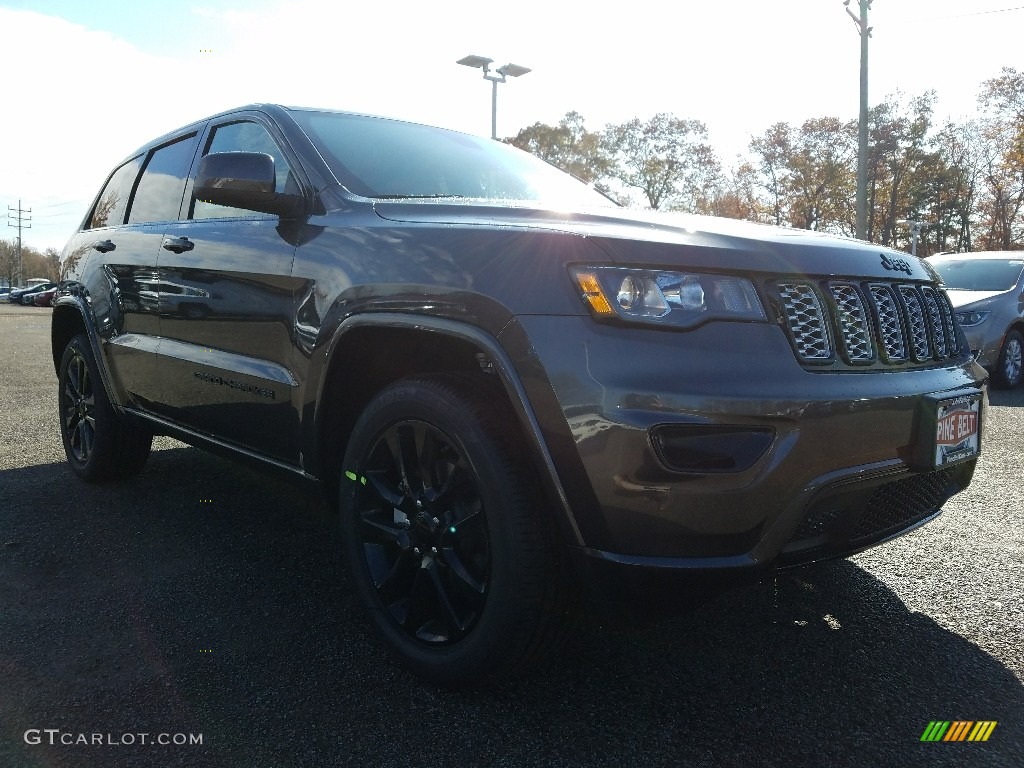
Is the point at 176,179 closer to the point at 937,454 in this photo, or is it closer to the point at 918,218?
the point at 937,454

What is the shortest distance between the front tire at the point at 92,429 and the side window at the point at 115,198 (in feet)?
2.12

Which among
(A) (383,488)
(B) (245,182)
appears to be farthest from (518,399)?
(B) (245,182)

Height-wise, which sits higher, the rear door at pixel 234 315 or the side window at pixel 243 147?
the side window at pixel 243 147

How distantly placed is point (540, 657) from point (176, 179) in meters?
2.82

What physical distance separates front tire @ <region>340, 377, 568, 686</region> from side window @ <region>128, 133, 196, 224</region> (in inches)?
76.9

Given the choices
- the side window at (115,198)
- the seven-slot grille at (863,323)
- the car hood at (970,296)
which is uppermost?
the side window at (115,198)

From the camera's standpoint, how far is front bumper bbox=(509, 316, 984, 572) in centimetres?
180

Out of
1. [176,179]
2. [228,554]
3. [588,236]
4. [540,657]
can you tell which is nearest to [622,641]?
[540,657]

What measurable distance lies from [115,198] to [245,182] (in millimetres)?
2240

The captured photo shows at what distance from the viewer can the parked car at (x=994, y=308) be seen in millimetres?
8531

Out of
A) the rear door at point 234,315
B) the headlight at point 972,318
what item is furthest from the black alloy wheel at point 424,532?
the headlight at point 972,318

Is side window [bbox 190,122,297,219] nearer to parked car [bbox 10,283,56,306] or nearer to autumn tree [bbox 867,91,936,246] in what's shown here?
autumn tree [bbox 867,91,936,246]

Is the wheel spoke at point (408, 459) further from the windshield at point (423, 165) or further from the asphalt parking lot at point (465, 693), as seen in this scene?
the windshield at point (423, 165)

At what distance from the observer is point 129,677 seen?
2299 mm
